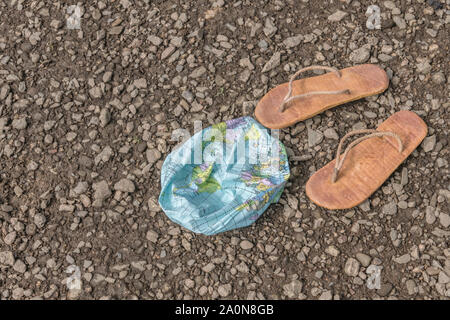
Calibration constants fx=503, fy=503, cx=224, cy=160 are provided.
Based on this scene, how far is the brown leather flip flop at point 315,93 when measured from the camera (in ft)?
8.09

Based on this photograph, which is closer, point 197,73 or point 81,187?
point 81,187

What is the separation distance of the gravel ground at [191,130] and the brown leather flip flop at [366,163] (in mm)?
48

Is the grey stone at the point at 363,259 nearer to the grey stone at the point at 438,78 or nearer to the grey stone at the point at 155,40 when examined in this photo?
the grey stone at the point at 438,78

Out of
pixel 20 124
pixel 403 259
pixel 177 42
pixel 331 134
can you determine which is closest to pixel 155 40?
pixel 177 42

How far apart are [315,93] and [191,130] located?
63 cm

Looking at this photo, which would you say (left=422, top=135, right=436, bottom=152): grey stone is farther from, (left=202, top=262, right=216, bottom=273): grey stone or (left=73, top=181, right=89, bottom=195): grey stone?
(left=73, top=181, right=89, bottom=195): grey stone

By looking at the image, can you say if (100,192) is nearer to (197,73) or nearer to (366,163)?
(197,73)

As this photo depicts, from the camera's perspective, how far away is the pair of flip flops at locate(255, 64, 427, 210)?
2.29 meters

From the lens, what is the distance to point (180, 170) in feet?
7.68

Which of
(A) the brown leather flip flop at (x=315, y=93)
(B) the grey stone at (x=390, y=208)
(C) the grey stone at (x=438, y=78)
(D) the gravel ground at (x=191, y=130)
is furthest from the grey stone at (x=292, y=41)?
(B) the grey stone at (x=390, y=208)

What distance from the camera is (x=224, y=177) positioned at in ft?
7.68

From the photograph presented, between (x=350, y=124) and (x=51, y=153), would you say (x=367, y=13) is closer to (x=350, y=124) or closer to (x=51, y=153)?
(x=350, y=124)

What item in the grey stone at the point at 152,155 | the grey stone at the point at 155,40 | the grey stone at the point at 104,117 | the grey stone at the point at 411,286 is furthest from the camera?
the grey stone at the point at 155,40

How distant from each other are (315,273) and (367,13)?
1.48 meters
